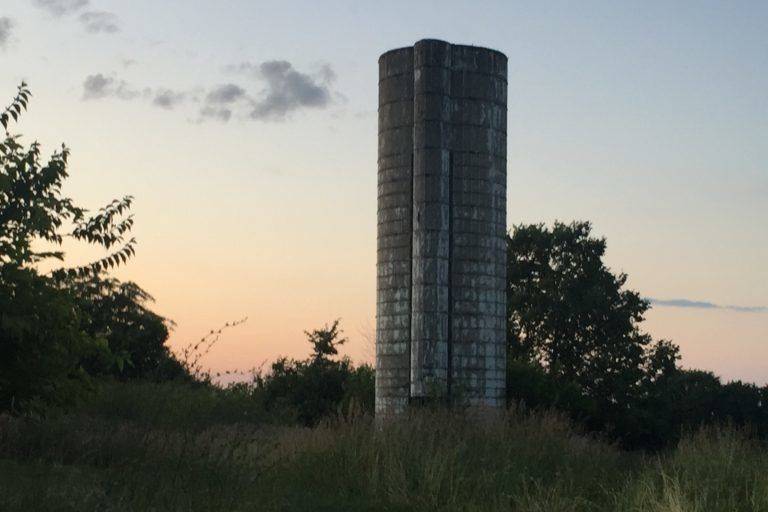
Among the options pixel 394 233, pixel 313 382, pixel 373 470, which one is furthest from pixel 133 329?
pixel 373 470

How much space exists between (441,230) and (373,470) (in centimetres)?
804

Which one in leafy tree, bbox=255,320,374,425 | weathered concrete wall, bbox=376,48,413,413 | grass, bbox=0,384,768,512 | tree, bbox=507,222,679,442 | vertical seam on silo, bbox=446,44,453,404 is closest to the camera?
grass, bbox=0,384,768,512

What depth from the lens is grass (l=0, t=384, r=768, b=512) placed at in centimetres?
1334

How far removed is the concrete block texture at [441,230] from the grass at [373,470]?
2448 mm

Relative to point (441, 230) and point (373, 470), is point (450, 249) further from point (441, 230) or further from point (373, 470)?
point (373, 470)

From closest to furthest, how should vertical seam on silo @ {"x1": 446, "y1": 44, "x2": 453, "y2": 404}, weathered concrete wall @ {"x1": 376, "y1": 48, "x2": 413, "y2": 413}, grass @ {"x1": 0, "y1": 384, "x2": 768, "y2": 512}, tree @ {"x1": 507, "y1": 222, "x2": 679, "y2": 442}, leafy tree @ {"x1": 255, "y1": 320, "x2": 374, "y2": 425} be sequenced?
grass @ {"x1": 0, "y1": 384, "x2": 768, "y2": 512}
vertical seam on silo @ {"x1": 446, "y1": 44, "x2": 453, "y2": 404}
weathered concrete wall @ {"x1": 376, "y1": 48, "x2": 413, "y2": 413}
leafy tree @ {"x1": 255, "y1": 320, "x2": 374, "y2": 425}
tree @ {"x1": 507, "y1": 222, "x2": 679, "y2": 442}

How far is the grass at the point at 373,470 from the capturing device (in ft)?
43.8

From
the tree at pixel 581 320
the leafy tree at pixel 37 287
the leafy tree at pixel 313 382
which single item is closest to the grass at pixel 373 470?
the leafy tree at pixel 37 287

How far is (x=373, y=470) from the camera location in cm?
1541

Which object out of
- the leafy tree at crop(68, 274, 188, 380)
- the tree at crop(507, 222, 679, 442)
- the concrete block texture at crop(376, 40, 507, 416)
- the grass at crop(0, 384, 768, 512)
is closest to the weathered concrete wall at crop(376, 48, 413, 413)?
the concrete block texture at crop(376, 40, 507, 416)

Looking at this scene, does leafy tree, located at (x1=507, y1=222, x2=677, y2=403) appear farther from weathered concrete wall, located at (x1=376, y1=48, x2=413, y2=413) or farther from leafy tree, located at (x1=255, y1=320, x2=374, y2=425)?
weathered concrete wall, located at (x1=376, y1=48, x2=413, y2=413)

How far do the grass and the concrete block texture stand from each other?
2.45m

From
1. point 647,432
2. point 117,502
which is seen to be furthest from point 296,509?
point 647,432

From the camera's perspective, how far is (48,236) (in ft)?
57.3
